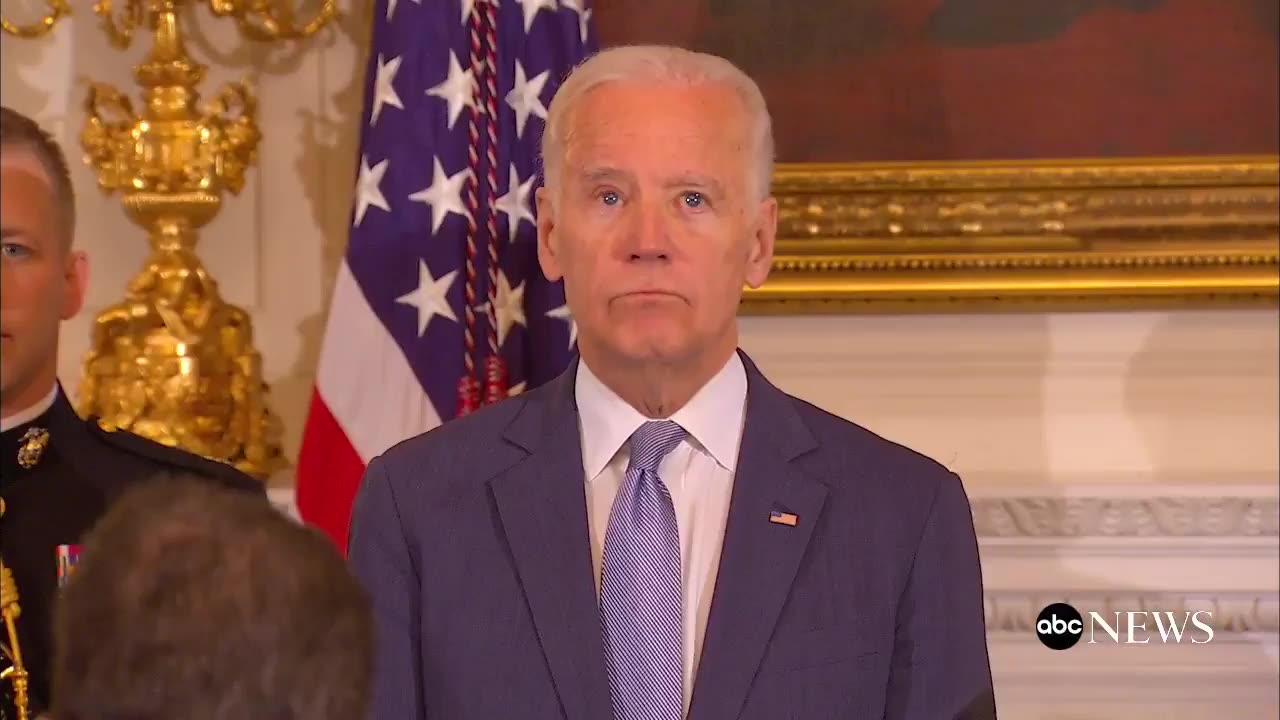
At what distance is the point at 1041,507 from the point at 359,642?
2389 mm

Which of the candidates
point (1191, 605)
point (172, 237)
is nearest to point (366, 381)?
point (172, 237)

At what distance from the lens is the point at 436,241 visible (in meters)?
3.21

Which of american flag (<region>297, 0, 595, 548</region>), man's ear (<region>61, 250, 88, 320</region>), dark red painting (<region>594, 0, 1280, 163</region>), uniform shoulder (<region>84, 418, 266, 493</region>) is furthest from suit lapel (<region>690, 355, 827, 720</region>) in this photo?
dark red painting (<region>594, 0, 1280, 163</region>)

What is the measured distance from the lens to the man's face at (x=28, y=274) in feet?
6.52

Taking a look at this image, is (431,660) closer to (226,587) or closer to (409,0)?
(226,587)

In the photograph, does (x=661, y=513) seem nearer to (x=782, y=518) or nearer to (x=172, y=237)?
(x=782, y=518)

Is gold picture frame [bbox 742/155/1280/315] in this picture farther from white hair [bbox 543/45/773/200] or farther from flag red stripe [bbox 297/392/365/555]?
white hair [bbox 543/45/773/200]

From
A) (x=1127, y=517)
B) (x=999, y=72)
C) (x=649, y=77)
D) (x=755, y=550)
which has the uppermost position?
(x=999, y=72)

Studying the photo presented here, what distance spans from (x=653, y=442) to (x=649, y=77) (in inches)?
18.4

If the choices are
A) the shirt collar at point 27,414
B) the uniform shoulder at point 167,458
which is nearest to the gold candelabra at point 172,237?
the uniform shoulder at point 167,458

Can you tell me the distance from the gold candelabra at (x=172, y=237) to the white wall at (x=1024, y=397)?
28 cm

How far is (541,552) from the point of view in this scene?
79.4 inches

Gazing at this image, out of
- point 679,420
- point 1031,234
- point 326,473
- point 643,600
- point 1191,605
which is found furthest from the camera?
point 1031,234

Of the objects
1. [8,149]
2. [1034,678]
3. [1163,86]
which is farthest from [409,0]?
[1034,678]
